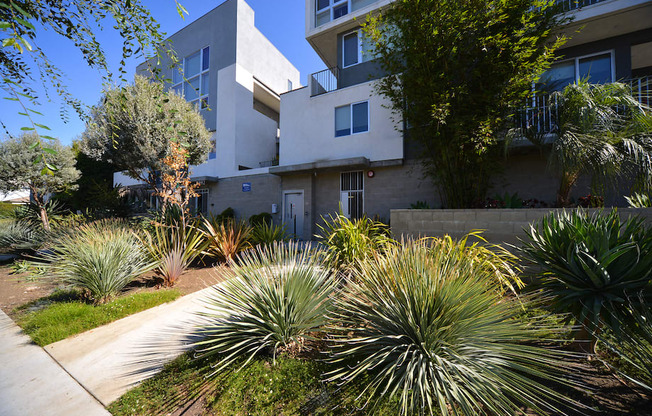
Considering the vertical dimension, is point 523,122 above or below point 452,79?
below

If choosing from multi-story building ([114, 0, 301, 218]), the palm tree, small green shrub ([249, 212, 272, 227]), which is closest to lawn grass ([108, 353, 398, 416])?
the palm tree

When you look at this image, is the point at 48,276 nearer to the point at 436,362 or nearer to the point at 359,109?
the point at 436,362

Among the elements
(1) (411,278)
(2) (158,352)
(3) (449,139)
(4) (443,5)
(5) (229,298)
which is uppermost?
(4) (443,5)

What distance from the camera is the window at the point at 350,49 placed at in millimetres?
11926

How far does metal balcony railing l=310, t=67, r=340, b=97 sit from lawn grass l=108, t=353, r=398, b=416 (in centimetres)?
1250

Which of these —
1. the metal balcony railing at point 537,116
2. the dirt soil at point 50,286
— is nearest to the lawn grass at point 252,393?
the dirt soil at point 50,286

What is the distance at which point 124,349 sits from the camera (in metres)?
3.13

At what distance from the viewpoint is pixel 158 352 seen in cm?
303

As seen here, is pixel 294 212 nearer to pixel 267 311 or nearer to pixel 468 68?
pixel 468 68

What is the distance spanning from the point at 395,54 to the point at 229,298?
1016 centimetres

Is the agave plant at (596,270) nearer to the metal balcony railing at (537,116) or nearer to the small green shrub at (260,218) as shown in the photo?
the metal balcony railing at (537,116)

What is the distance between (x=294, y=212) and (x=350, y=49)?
853cm

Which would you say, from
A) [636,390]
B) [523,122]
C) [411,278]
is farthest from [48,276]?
[523,122]

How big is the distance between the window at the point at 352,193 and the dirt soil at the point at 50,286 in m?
6.71
